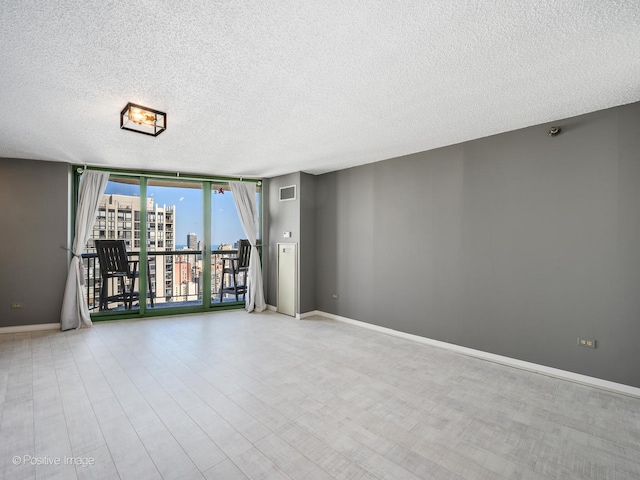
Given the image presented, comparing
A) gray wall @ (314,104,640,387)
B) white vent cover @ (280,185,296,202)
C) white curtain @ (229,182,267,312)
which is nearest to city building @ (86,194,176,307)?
white curtain @ (229,182,267,312)

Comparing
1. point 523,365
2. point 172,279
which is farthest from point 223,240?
point 523,365

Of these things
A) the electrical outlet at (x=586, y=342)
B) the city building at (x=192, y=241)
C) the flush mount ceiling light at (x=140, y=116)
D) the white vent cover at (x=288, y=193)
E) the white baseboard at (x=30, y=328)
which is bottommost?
the white baseboard at (x=30, y=328)

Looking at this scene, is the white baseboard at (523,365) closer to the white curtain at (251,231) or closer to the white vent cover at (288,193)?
the white curtain at (251,231)

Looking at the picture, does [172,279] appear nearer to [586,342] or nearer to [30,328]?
[30,328]

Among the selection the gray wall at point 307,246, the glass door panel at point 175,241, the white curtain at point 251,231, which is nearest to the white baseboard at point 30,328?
the glass door panel at point 175,241

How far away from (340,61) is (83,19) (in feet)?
5.03

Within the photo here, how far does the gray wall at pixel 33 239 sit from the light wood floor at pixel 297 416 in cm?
86

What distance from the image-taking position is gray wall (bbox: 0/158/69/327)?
449 centimetres

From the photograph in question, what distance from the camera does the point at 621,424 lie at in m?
2.31

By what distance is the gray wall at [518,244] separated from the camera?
281 cm

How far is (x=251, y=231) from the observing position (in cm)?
600

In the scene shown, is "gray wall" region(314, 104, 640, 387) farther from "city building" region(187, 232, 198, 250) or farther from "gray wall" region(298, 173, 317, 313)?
"city building" region(187, 232, 198, 250)

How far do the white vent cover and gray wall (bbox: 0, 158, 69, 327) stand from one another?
3.53 metres

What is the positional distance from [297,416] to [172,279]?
14.6ft
